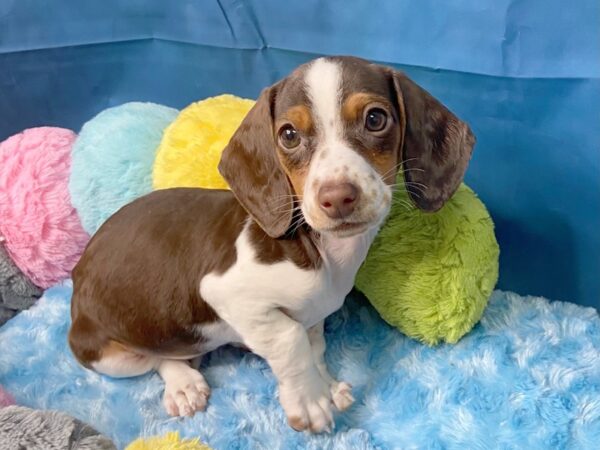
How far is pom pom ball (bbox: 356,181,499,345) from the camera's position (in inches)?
88.1

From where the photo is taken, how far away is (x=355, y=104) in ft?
5.92

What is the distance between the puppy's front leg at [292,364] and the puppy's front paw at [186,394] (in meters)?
0.30

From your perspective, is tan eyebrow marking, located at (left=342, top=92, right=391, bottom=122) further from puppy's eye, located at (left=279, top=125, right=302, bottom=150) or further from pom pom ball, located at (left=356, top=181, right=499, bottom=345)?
pom pom ball, located at (left=356, top=181, right=499, bottom=345)

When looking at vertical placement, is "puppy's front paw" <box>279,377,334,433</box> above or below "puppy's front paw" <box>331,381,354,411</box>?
above

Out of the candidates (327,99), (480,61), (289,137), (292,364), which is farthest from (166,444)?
(480,61)

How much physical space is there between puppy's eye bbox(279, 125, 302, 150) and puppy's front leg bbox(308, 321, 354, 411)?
2.34 ft

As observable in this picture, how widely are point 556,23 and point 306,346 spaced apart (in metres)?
1.21

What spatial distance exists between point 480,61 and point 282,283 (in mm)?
981

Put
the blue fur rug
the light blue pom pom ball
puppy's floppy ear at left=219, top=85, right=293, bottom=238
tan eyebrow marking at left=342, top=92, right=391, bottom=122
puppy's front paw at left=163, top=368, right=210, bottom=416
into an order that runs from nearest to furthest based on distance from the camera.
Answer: tan eyebrow marking at left=342, top=92, right=391, bottom=122, puppy's floppy ear at left=219, top=85, right=293, bottom=238, the blue fur rug, puppy's front paw at left=163, top=368, right=210, bottom=416, the light blue pom pom ball

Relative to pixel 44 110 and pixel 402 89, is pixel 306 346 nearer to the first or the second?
pixel 402 89

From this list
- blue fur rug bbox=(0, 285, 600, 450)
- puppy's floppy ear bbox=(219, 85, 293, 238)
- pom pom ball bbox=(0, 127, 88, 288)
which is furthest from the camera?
pom pom ball bbox=(0, 127, 88, 288)

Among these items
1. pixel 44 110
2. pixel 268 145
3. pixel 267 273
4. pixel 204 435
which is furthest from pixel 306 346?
pixel 44 110

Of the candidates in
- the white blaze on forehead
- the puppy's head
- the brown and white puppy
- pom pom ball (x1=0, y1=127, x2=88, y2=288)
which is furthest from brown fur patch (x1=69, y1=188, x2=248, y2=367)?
pom pom ball (x1=0, y1=127, x2=88, y2=288)

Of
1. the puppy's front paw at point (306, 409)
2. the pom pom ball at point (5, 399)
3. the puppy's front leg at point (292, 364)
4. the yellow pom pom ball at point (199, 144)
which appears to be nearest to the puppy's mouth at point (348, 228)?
the puppy's front leg at point (292, 364)
